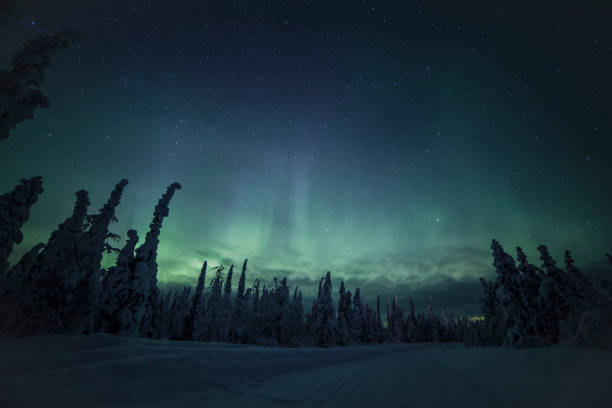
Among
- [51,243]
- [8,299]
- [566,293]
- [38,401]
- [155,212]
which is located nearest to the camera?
[38,401]

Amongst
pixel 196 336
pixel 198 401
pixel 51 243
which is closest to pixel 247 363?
pixel 198 401

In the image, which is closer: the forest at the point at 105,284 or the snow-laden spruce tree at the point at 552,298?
the forest at the point at 105,284

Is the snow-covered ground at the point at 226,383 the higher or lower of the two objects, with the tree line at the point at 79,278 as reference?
lower

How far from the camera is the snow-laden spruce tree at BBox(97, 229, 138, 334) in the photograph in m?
15.3

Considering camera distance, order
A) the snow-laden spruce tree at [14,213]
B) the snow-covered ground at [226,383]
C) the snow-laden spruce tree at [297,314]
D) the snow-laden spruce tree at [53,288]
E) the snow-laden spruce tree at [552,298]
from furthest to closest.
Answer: the snow-laden spruce tree at [297,314]
the snow-laden spruce tree at [552,298]
the snow-laden spruce tree at [53,288]
the snow-laden spruce tree at [14,213]
the snow-covered ground at [226,383]

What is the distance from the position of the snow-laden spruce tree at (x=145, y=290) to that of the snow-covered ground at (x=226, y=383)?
30.0 feet

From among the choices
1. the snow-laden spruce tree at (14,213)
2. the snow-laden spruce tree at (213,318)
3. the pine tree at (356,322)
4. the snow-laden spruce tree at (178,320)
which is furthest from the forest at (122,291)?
the pine tree at (356,322)

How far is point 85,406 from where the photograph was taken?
377 cm

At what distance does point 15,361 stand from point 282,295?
36589 millimetres

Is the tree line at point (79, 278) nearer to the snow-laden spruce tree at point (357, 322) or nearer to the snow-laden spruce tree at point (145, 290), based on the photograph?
the snow-laden spruce tree at point (145, 290)

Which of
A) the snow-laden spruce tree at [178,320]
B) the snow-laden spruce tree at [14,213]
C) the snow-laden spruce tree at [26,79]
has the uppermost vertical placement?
the snow-laden spruce tree at [26,79]

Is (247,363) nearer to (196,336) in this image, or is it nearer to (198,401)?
(198,401)

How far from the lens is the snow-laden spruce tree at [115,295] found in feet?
50.1

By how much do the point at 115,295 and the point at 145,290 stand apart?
1.71 metres
